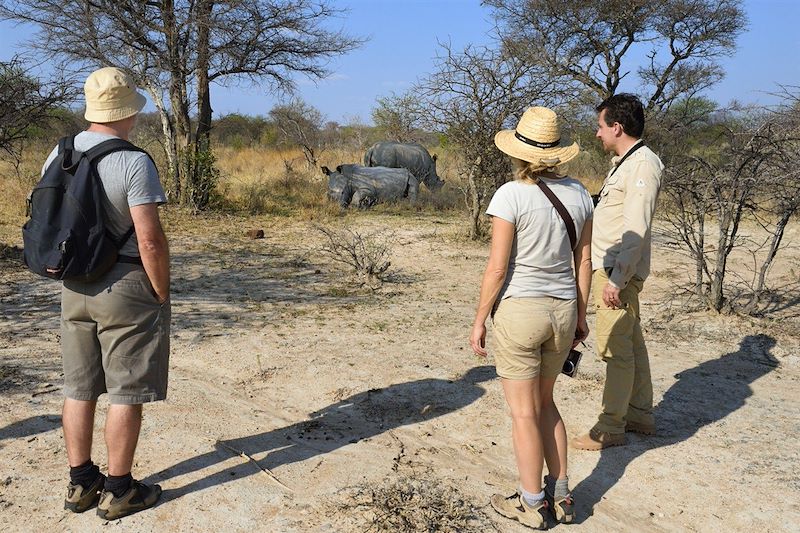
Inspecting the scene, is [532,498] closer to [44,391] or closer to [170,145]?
[44,391]

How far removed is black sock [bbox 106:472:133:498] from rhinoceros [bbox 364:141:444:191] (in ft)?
48.5

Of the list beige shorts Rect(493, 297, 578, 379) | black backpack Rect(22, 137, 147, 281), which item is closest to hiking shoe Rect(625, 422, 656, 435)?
beige shorts Rect(493, 297, 578, 379)

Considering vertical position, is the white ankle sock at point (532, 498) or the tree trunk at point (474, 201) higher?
the tree trunk at point (474, 201)

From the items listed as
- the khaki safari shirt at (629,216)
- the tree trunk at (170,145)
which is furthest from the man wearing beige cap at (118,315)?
the tree trunk at (170,145)

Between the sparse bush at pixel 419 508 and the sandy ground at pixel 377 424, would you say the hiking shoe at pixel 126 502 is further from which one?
the sparse bush at pixel 419 508

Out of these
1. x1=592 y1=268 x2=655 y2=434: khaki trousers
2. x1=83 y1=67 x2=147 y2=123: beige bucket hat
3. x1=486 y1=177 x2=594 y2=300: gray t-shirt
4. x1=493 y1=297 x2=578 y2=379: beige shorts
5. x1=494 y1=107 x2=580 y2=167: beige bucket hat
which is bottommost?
x1=592 y1=268 x2=655 y2=434: khaki trousers

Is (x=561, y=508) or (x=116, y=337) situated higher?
(x=116, y=337)

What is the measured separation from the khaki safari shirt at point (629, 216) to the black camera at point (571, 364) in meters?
0.67

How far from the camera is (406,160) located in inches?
683

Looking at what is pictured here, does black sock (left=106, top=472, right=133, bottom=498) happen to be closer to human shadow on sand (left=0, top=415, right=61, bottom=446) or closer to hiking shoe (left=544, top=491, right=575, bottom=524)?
human shadow on sand (left=0, top=415, right=61, bottom=446)

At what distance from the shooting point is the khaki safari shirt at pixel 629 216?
319 centimetres

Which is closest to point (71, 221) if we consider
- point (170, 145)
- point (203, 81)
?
point (170, 145)

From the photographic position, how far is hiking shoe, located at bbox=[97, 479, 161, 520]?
267cm

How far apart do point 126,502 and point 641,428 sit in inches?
102
